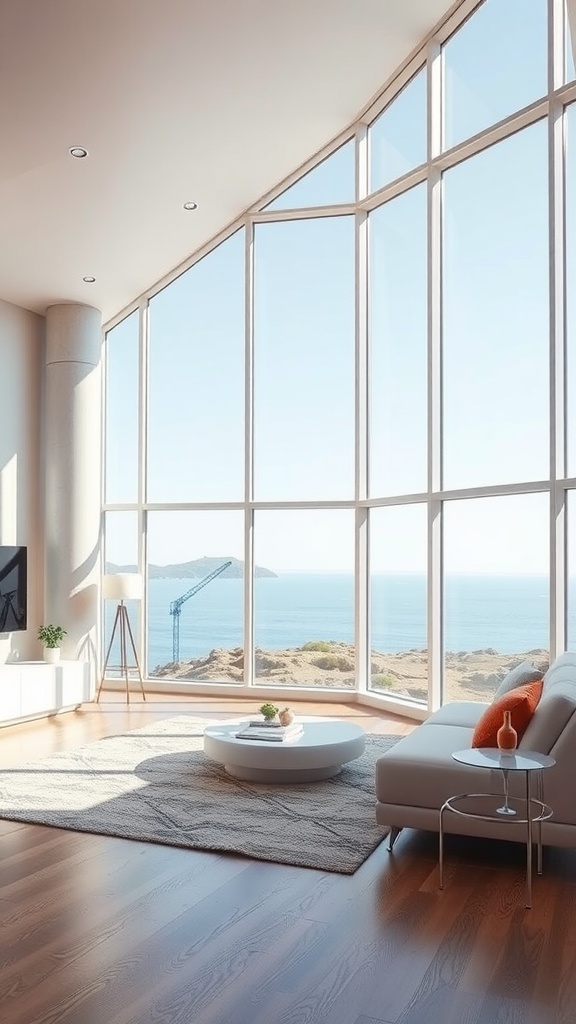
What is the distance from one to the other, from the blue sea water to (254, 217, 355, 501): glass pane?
0.94 meters

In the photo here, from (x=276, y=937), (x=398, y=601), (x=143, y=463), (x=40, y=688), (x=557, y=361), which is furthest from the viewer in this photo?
(x=143, y=463)

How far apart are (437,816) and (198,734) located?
3073 millimetres

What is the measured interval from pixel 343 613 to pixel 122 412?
3.24 metres

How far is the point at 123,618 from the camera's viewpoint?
8.71m

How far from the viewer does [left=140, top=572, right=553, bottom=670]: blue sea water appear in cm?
635

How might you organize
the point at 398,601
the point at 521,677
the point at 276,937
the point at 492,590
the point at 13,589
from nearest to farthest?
the point at 276,937, the point at 521,677, the point at 492,590, the point at 398,601, the point at 13,589

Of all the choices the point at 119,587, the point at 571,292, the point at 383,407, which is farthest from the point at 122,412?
the point at 571,292

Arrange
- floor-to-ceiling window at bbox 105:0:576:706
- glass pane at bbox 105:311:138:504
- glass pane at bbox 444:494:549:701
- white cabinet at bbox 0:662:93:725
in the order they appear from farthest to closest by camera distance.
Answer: glass pane at bbox 105:311:138:504
white cabinet at bbox 0:662:93:725
floor-to-ceiling window at bbox 105:0:576:706
glass pane at bbox 444:494:549:701

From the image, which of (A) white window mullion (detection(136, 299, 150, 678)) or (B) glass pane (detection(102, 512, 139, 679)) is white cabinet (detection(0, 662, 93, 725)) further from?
(A) white window mullion (detection(136, 299, 150, 678))

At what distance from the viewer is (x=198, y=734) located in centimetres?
668

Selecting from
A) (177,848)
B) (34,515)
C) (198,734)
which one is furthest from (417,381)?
(177,848)

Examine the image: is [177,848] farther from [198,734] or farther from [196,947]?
[198,734]

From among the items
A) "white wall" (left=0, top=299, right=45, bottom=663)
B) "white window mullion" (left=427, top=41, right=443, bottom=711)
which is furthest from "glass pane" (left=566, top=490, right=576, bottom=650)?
"white wall" (left=0, top=299, right=45, bottom=663)

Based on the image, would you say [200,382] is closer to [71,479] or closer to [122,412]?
[122,412]
